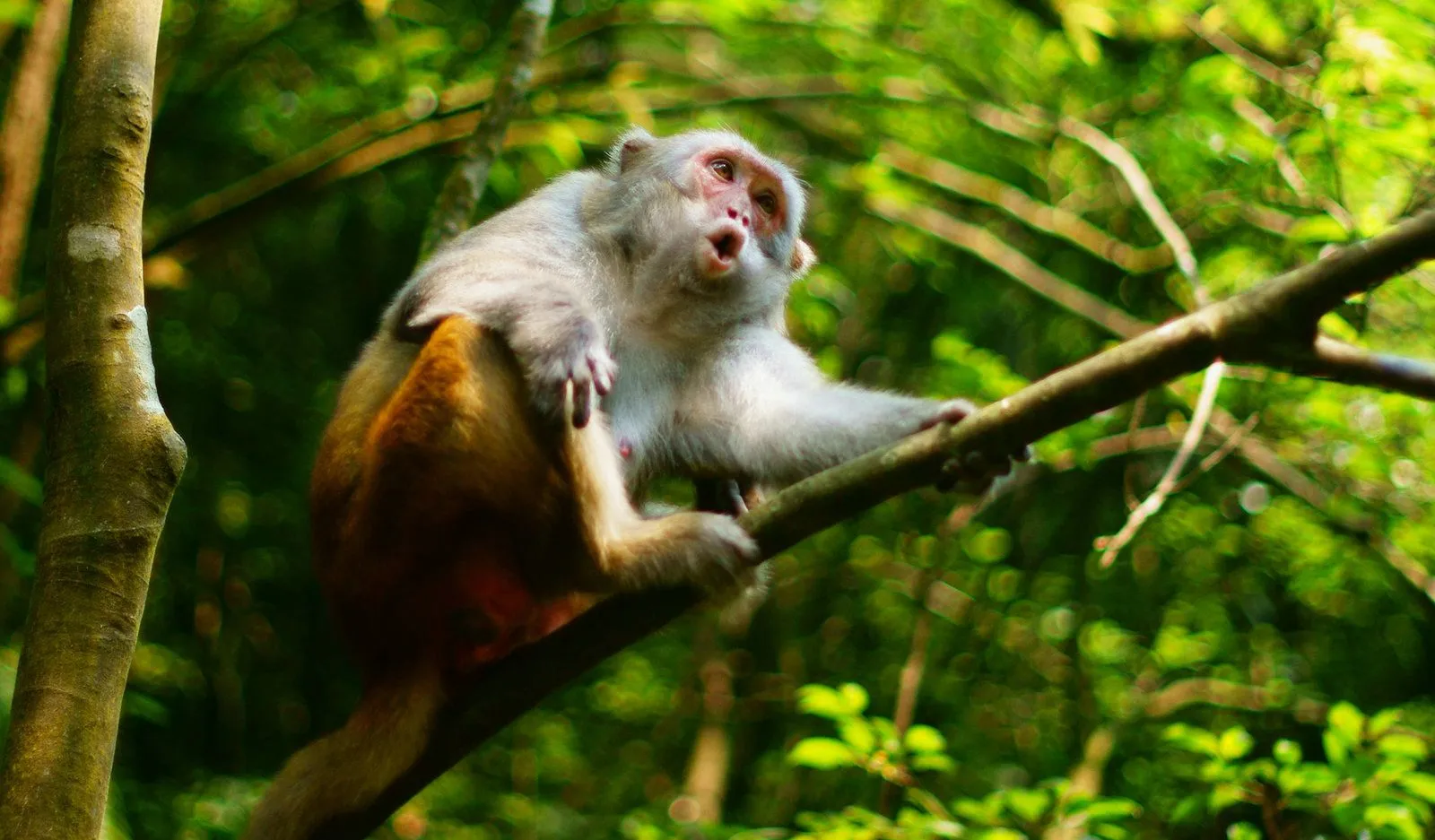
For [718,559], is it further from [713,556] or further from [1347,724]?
[1347,724]

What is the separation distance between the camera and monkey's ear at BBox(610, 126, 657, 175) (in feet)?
14.9

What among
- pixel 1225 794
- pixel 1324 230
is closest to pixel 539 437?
pixel 1225 794

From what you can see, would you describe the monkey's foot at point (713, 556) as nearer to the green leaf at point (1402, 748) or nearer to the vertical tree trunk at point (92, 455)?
the vertical tree trunk at point (92, 455)

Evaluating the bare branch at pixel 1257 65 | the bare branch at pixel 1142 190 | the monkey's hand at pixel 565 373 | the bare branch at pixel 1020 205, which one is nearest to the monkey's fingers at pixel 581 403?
the monkey's hand at pixel 565 373

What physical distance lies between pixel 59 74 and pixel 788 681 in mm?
5637

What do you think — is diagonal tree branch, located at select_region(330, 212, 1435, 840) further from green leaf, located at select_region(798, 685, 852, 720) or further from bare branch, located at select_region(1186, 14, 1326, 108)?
bare branch, located at select_region(1186, 14, 1326, 108)

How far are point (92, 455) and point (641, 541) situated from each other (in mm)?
1495

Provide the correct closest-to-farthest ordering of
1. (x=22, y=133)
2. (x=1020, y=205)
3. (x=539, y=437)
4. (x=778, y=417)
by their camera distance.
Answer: (x=539, y=437) < (x=778, y=417) < (x=22, y=133) < (x=1020, y=205)

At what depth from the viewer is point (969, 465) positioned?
2.81 metres

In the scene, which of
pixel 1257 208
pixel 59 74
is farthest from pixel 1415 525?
pixel 59 74

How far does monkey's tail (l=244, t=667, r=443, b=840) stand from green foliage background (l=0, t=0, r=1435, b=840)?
66.2 inches

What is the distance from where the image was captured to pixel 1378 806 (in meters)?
3.87

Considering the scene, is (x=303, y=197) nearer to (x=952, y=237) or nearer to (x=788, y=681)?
(x=952, y=237)

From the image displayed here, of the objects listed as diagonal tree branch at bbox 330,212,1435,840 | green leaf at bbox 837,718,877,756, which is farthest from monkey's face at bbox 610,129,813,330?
green leaf at bbox 837,718,877,756
